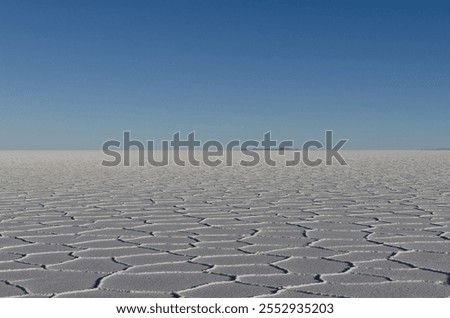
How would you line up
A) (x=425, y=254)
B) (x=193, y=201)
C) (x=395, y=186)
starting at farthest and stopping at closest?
(x=395, y=186) → (x=193, y=201) → (x=425, y=254)

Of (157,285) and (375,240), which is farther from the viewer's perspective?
(375,240)

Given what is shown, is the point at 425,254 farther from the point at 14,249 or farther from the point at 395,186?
the point at 395,186

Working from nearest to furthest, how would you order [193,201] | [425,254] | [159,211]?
[425,254]
[159,211]
[193,201]

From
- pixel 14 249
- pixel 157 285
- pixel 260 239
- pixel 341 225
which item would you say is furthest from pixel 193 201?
pixel 157 285

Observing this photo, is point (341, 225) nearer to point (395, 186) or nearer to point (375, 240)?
point (375, 240)
